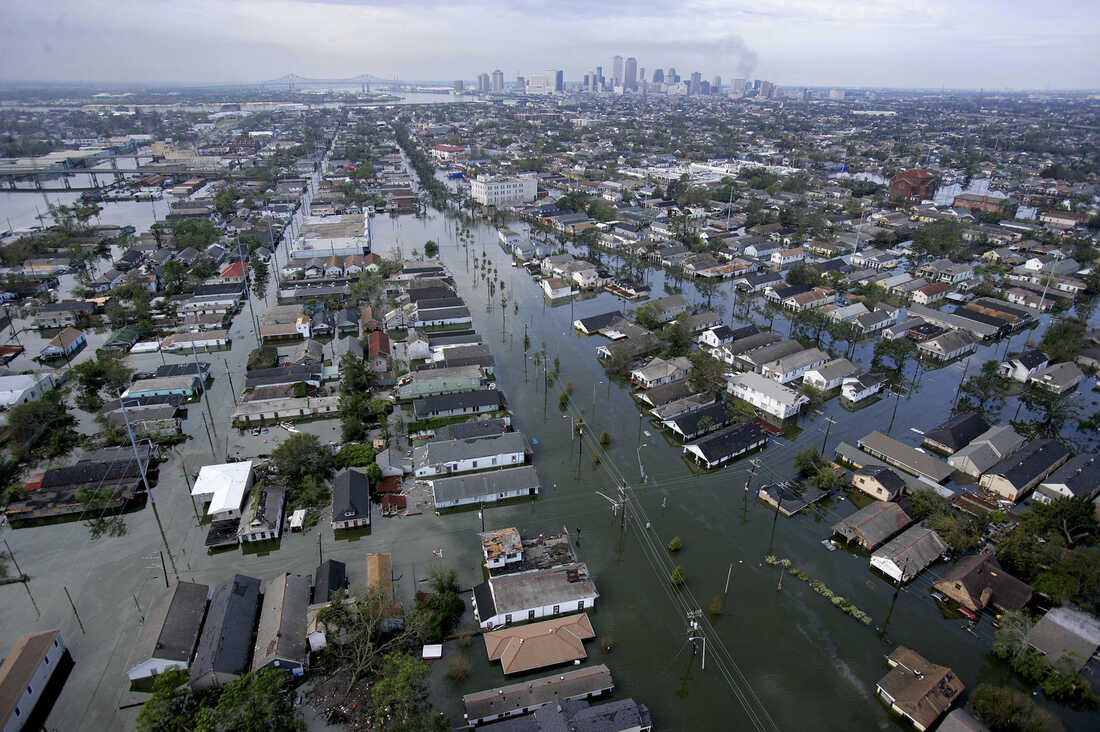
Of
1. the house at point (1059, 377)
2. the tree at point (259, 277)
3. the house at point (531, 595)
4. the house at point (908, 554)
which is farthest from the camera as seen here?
the tree at point (259, 277)

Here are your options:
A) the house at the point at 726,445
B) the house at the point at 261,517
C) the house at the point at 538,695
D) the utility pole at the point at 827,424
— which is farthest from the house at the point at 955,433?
the house at the point at 261,517

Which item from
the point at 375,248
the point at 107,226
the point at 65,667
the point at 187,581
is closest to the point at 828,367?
the point at 187,581

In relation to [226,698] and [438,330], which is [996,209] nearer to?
[438,330]

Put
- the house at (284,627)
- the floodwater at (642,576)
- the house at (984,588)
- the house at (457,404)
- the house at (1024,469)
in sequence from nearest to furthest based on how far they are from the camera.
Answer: the house at (284,627) → the floodwater at (642,576) → the house at (984,588) → the house at (1024,469) → the house at (457,404)

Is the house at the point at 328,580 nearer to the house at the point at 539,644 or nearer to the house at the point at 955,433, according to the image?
the house at the point at 539,644

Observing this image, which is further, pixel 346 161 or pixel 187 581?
pixel 346 161
